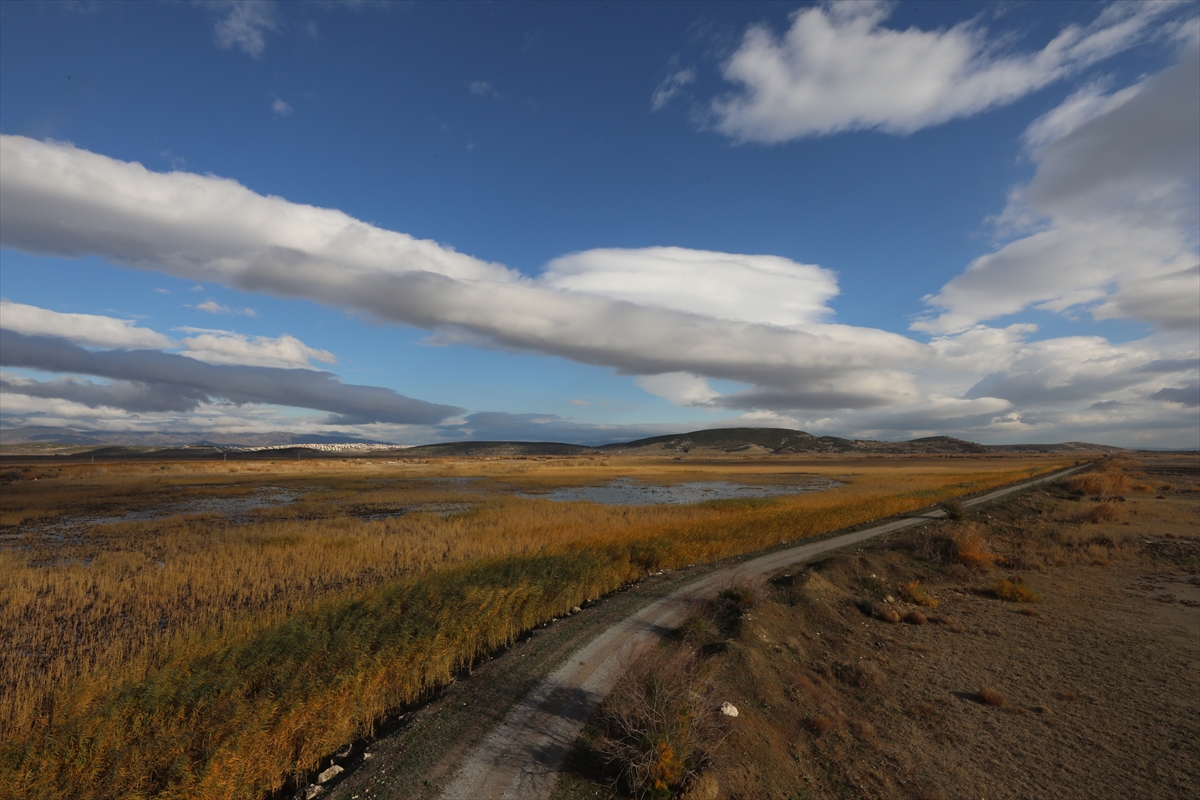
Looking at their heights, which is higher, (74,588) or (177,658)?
(177,658)

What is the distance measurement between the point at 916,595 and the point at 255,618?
1996 centimetres

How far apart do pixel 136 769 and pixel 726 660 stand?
9.56m

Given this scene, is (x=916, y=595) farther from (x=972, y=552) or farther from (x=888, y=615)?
(x=972, y=552)

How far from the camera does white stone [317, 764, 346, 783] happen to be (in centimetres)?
740

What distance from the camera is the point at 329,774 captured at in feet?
24.6

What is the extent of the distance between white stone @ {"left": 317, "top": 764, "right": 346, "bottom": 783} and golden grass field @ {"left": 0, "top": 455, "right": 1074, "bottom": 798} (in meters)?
0.41

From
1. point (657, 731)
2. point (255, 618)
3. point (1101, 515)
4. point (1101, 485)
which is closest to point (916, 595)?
point (657, 731)

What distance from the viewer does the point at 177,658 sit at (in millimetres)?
9664

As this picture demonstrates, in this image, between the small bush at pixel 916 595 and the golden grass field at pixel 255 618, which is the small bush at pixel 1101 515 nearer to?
the golden grass field at pixel 255 618

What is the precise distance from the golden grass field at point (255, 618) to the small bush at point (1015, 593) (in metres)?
9.38

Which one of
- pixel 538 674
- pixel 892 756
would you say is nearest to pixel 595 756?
pixel 538 674

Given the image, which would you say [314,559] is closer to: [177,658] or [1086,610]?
[177,658]

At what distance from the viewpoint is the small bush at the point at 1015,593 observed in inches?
722

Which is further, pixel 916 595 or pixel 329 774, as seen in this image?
pixel 916 595
